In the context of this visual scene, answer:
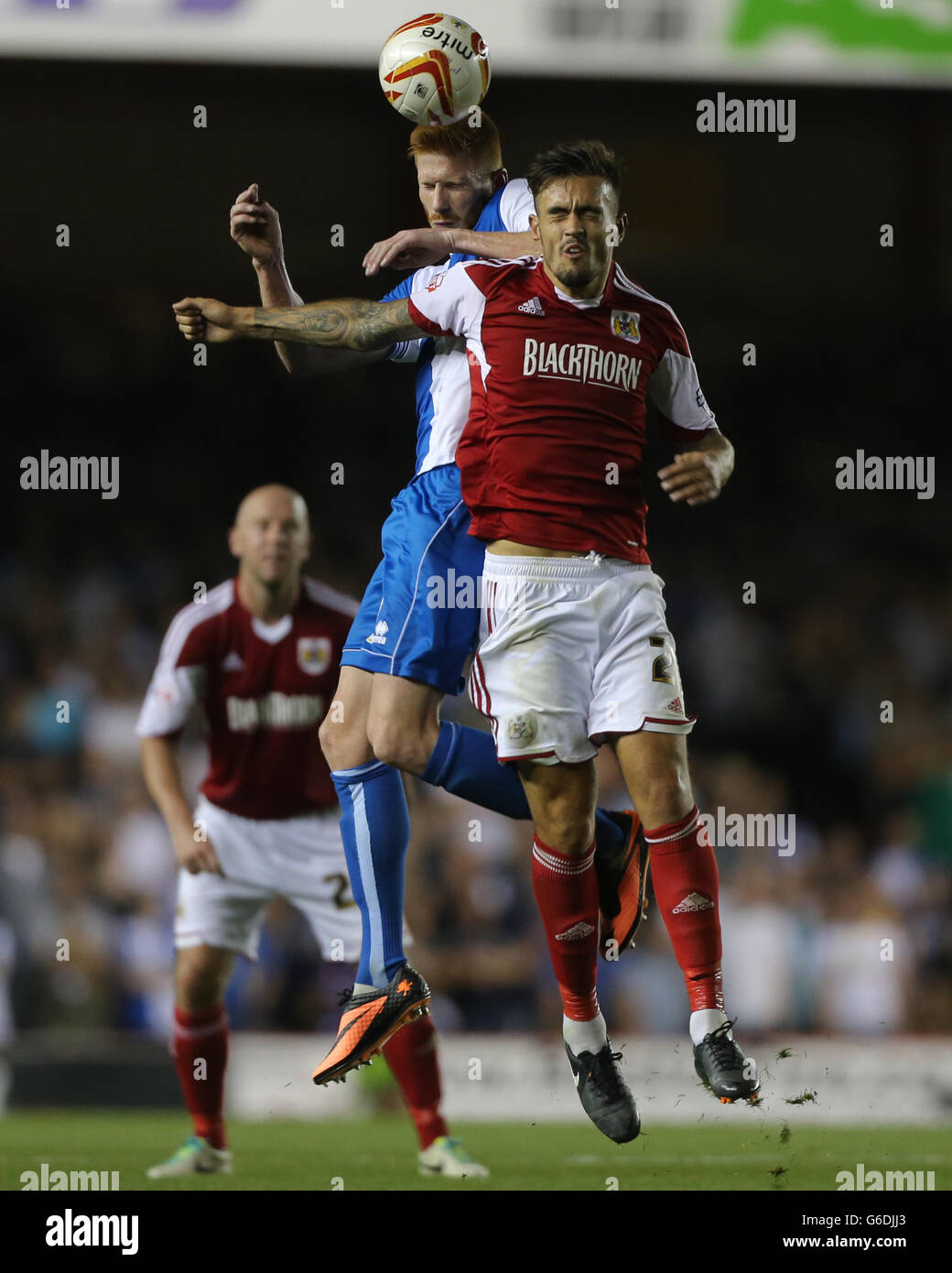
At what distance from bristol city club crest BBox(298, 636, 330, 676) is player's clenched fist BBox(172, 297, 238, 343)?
230 cm

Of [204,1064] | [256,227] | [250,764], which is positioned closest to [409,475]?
[250,764]

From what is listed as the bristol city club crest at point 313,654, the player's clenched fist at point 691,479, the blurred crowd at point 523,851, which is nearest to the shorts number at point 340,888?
the bristol city club crest at point 313,654

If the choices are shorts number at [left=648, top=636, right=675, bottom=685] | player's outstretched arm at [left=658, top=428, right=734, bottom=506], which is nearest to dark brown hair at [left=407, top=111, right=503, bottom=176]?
player's outstretched arm at [left=658, top=428, right=734, bottom=506]

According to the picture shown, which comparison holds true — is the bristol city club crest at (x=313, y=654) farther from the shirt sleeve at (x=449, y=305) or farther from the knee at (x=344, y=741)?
the shirt sleeve at (x=449, y=305)

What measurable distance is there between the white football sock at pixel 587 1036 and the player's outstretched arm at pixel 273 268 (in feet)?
7.65

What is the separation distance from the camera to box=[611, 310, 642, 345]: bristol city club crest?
18.7ft

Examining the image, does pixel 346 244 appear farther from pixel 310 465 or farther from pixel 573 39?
pixel 573 39

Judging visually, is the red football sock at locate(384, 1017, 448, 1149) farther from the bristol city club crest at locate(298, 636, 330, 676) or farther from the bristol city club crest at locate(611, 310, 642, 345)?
the bristol city club crest at locate(611, 310, 642, 345)

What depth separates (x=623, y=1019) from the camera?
11.1 m

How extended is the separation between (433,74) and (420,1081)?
3953 millimetres

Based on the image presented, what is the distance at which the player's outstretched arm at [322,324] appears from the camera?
5785 millimetres

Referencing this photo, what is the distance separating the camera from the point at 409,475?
13852 millimetres

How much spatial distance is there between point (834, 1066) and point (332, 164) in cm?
746
